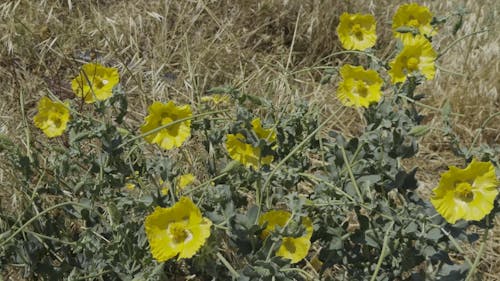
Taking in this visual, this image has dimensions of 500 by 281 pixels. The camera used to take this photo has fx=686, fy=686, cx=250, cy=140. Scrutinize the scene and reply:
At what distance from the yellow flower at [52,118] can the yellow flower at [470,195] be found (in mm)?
749

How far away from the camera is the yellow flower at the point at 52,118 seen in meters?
1.41

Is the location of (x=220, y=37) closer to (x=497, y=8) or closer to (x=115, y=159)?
(x=497, y=8)

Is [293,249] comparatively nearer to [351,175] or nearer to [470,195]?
[351,175]

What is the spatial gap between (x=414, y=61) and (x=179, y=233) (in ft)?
1.86

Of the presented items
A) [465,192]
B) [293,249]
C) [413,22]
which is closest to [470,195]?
[465,192]

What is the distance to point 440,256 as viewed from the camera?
4.11ft

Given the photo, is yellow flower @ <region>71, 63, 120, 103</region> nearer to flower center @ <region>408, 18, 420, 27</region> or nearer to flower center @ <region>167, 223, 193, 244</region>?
flower center @ <region>167, 223, 193, 244</region>

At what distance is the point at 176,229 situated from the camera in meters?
1.15

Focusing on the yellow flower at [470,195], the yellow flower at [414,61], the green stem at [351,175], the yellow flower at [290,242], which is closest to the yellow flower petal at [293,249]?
the yellow flower at [290,242]

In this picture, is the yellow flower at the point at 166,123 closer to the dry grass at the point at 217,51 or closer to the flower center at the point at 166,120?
the flower center at the point at 166,120

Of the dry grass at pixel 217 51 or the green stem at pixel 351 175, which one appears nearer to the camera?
the green stem at pixel 351 175

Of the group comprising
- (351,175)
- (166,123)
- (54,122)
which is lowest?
(54,122)

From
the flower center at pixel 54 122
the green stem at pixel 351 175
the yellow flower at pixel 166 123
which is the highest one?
the green stem at pixel 351 175

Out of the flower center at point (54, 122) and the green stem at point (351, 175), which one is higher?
the green stem at point (351, 175)
